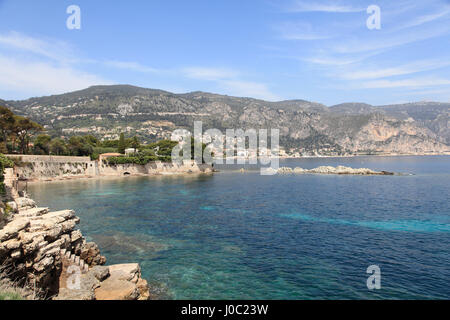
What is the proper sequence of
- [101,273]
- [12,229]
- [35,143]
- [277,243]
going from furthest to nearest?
[35,143] → [277,243] → [101,273] → [12,229]

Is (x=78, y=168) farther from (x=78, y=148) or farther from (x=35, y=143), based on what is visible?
(x=35, y=143)

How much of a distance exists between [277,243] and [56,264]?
13.1 metres

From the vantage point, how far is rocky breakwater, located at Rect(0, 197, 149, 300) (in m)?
10.8

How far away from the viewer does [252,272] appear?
15.0m

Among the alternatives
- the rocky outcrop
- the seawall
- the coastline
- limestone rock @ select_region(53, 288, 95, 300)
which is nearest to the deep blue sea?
the rocky outcrop

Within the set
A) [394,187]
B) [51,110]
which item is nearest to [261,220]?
[394,187]

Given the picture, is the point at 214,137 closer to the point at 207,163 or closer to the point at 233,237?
the point at 207,163

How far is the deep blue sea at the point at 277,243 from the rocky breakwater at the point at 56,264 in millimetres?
1880

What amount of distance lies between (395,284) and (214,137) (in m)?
169

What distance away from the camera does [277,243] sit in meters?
19.7

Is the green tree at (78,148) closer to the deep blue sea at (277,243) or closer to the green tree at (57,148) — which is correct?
the green tree at (57,148)

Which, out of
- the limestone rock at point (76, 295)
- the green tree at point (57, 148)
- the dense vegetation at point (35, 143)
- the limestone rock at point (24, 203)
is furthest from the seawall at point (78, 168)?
the limestone rock at point (76, 295)

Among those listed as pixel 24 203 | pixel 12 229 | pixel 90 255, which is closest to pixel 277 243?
pixel 90 255

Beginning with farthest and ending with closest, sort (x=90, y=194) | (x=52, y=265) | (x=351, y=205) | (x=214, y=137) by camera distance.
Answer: (x=214, y=137), (x=90, y=194), (x=351, y=205), (x=52, y=265)
